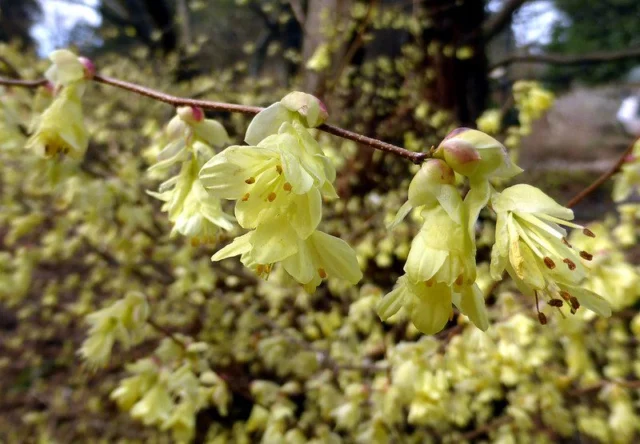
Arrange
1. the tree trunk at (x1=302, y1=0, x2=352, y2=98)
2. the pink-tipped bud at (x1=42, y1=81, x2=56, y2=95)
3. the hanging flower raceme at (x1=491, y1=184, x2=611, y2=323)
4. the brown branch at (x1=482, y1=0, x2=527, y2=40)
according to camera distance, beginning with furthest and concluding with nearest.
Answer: the brown branch at (x1=482, y1=0, x2=527, y2=40), the tree trunk at (x1=302, y1=0, x2=352, y2=98), the pink-tipped bud at (x1=42, y1=81, x2=56, y2=95), the hanging flower raceme at (x1=491, y1=184, x2=611, y2=323)

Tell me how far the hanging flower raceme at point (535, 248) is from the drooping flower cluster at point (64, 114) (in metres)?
0.84

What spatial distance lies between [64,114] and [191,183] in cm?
34

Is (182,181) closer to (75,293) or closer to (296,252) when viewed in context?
(296,252)

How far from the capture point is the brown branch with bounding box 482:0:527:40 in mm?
2902

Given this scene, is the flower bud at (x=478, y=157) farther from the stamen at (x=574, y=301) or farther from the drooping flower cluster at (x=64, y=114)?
the drooping flower cluster at (x=64, y=114)

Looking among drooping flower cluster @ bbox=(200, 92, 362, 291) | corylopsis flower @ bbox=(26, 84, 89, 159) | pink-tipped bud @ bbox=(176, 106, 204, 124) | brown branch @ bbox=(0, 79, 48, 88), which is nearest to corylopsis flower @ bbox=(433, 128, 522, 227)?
drooping flower cluster @ bbox=(200, 92, 362, 291)

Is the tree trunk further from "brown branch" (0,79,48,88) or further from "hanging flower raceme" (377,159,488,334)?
"hanging flower raceme" (377,159,488,334)

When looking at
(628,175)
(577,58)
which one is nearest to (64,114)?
(628,175)

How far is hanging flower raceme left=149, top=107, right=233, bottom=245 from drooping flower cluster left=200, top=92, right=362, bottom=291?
139 millimetres

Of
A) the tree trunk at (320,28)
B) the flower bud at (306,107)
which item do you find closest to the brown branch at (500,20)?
the tree trunk at (320,28)

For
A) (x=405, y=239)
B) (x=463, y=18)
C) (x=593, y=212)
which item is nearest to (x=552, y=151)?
(x=593, y=212)

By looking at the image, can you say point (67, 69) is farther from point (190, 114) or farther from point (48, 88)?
point (190, 114)

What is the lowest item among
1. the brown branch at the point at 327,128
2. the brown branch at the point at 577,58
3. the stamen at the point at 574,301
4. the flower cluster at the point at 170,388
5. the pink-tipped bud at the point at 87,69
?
the flower cluster at the point at 170,388

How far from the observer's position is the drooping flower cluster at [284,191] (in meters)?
0.58
